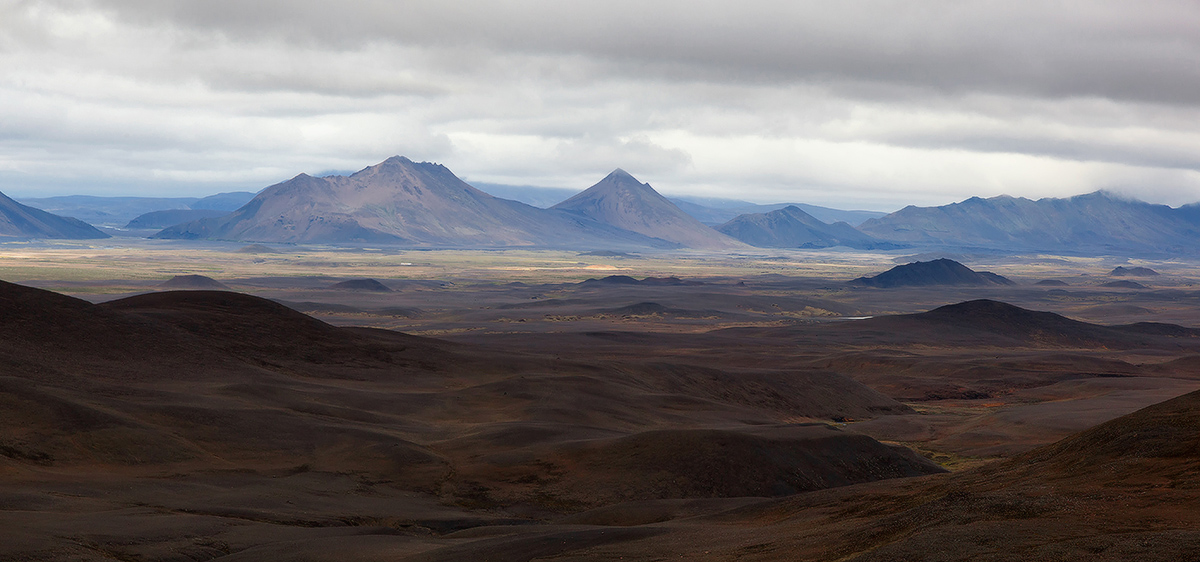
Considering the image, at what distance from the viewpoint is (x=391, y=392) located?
54656 mm

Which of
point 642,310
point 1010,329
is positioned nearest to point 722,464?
point 1010,329

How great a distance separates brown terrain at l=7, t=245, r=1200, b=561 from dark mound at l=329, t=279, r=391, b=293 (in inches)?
3913

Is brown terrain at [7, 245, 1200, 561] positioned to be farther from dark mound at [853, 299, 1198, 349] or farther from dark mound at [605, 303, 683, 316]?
dark mound at [605, 303, 683, 316]

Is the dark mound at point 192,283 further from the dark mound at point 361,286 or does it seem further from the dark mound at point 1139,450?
the dark mound at point 1139,450

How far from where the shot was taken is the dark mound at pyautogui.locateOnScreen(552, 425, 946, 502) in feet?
129

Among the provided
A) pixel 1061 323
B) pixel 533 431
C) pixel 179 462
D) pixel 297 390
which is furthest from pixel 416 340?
pixel 1061 323

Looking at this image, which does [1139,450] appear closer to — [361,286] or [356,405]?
[356,405]

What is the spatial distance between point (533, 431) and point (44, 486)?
20.2 m

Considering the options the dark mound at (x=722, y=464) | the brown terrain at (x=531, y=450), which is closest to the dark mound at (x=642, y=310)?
the brown terrain at (x=531, y=450)

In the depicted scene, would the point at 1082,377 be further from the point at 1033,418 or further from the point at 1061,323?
the point at 1061,323

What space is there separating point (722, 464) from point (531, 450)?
7793 millimetres

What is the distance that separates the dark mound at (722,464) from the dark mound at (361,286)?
14972 cm

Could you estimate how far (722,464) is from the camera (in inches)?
1597

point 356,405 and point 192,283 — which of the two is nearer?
point 356,405
